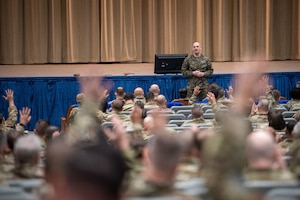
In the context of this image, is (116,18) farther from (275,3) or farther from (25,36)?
(275,3)

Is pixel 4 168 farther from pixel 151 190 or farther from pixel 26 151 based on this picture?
pixel 151 190

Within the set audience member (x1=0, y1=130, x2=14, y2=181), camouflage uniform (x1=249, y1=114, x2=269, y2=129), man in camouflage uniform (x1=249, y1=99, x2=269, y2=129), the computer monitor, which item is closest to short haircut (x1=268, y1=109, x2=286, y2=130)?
camouflage uniform (x1=249, y1=114, x2=269, y2=129)

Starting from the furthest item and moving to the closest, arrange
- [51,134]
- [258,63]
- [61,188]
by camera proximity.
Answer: [51,134]
[258,63]
[61,188]

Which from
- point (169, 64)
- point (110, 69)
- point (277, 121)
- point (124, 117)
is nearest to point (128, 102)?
point (124, 117)

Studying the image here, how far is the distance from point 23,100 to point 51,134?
23.9 ft

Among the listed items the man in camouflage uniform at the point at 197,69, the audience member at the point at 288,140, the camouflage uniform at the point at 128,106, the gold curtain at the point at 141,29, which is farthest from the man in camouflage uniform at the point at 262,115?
the gold curtain at the point at 141,29

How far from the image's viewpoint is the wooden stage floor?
51.7 ft

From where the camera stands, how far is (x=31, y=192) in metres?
3.85

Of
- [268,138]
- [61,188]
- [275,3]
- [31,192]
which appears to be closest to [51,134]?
[31,192]

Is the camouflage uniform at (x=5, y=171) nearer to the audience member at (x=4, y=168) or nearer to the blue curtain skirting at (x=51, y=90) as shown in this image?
the audience member at (x=4, y=168)

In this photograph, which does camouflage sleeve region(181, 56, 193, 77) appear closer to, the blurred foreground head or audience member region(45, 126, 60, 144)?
audience member region(45, 126, 60, 144)

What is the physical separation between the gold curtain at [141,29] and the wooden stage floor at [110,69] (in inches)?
10.1

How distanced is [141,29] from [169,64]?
409 cm

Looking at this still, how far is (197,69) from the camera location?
1237 cm
